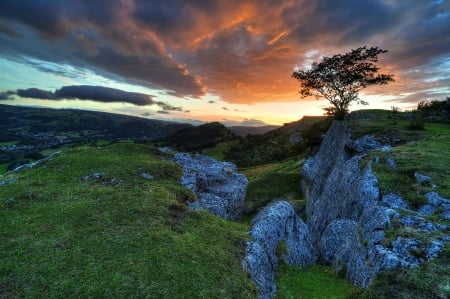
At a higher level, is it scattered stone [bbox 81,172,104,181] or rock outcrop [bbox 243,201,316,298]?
scattered stone [bbox 81,172,104,181]

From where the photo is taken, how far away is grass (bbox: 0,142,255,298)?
1024cm

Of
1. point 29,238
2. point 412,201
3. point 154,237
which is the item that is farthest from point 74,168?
point 412,201

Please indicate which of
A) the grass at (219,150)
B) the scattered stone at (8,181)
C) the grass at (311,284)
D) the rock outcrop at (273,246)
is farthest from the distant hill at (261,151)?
the scattered stone at (8,181)

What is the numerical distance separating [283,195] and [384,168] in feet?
95.7

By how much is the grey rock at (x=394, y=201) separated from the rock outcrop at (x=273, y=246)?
5939 mm

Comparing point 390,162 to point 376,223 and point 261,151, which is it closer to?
point 376,223

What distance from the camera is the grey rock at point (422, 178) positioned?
740 inches

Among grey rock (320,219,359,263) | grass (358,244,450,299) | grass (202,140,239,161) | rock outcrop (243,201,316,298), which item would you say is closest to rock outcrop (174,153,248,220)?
rock outcrop (243,201,316,298)

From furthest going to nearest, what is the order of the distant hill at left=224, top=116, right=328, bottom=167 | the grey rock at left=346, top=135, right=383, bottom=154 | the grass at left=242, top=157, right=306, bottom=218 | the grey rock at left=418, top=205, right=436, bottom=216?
the distant hill at left=224, top=116, right=328, bottom=167 < the grass at left=242, top=157, right=306, bottom=218 < the grey rock at left=346, top=135, right=383, bottom=154 < the grey rock at left=418, top=205, right=436, bottom=216

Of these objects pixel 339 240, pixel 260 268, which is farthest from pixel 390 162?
pixel 260 268

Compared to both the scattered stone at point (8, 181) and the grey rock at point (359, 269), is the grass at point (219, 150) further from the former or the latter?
the grey rock at point (359, 269)

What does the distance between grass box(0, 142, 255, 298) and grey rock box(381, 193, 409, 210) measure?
9757mm

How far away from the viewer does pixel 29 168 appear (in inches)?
882

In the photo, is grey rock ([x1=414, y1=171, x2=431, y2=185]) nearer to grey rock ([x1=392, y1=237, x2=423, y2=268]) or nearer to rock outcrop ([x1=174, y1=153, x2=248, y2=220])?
grey rock ([x1=392, y1=237, x2=423, y2=268])
